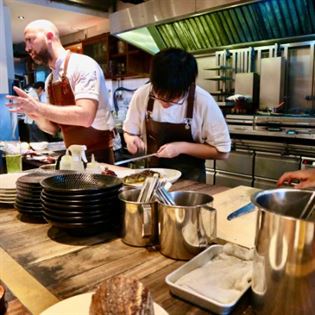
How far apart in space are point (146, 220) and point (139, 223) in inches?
1.2

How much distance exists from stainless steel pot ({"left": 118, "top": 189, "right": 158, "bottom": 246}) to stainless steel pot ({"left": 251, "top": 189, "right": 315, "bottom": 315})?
334 millimetres

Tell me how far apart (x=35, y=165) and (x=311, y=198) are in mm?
1929

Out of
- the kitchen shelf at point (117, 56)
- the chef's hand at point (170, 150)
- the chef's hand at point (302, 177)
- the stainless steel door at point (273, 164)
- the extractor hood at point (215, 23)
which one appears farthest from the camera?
the kitchen shelf at point (117, 56)

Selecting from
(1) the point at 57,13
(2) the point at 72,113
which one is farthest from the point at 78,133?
(1) the point at 57,13

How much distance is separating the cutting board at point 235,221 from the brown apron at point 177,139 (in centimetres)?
51

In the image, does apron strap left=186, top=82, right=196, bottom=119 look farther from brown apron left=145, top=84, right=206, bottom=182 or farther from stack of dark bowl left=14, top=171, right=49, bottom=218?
stack of dark bowl left=14, top=171, right=49, bottom=218

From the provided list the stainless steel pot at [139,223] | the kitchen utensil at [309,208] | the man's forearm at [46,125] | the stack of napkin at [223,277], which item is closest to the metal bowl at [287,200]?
the kitchen utensil at [309,208]

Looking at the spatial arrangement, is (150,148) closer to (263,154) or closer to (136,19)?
(263,154)

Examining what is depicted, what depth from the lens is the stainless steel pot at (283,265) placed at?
0.52 meters

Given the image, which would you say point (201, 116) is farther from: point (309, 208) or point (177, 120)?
point (309, 208)

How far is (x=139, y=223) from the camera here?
0.89m

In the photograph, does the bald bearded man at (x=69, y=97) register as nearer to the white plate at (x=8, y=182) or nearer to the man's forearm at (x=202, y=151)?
the white plate at (x=8, y=182)

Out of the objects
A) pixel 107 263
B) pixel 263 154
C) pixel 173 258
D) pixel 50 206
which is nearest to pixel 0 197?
pixel 50 206

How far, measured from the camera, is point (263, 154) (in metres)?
3.28
